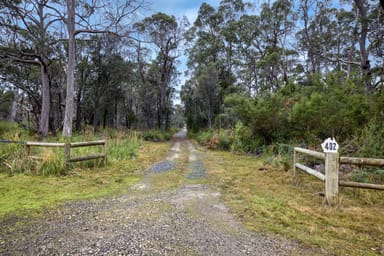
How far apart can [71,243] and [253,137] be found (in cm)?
786

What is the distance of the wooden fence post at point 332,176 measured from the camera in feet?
9.11

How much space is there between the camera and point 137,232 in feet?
6.97

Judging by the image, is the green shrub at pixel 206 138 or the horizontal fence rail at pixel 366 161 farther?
the green shrub at pixel 206 138

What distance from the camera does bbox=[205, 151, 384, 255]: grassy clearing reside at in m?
1.97

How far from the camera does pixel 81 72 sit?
49.5ft

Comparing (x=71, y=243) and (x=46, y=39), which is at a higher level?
(x=46, y=39)

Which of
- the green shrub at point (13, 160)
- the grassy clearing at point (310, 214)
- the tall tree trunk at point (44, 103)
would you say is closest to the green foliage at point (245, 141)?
the grassy clearing at point (310, 214)

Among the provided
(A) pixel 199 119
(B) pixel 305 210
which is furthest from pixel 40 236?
(A) pixel 199 119

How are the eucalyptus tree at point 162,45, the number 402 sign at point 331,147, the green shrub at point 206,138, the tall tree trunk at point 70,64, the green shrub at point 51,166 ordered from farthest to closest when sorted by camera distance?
the eucalyptus tree at point 162,45 < the green shrub at point 206,138 < the tall tree trunk at point 70,64 < the green shrub at point 51,166 < the number 402 sign at point 331,147

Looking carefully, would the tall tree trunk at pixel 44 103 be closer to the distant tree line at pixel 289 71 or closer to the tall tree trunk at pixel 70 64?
the tall tree trunk at pixel 70 64

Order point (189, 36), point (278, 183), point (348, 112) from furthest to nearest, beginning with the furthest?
point (189, 36) → point (348, 112) → point (278, 183)

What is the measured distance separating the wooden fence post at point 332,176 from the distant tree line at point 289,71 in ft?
9.02

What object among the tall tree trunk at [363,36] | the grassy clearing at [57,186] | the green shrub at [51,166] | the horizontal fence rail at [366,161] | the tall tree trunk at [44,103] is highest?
the tall tree trunk at [363,36]

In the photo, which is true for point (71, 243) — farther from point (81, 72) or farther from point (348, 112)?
point (81, 72)
